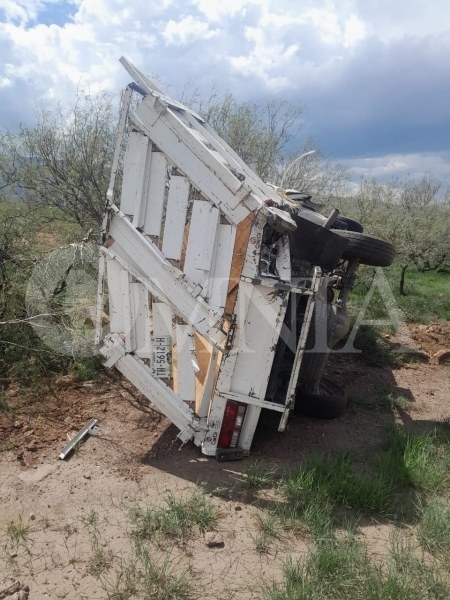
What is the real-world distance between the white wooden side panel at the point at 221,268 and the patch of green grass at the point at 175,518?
3.89 ft

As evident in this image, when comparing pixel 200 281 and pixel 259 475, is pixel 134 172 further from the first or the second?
pixel 259 475

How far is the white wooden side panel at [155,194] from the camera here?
3.48 metres

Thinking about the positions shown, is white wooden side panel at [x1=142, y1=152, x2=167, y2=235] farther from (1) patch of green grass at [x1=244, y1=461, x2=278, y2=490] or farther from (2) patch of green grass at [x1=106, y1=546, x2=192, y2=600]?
(2) patch of green grass at [x1=106, y1=546, x2=192, y2=600]

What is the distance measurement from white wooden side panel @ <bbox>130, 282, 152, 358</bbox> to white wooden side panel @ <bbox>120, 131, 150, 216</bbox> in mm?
545

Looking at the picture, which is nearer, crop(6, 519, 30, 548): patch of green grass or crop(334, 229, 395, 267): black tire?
crop(6, 519, 30, 548): patch of green grass

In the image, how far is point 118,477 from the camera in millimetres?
3301

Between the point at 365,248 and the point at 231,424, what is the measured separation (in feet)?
6.78

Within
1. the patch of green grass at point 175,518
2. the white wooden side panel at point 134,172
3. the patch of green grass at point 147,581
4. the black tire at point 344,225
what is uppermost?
the white wooden side panel at point 134,172

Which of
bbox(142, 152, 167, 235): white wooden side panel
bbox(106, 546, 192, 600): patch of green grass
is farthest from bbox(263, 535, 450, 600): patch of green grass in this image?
bbox(142, 152, 167, 235): white wooden side panel

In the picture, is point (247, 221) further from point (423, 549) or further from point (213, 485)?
point (423, 549)

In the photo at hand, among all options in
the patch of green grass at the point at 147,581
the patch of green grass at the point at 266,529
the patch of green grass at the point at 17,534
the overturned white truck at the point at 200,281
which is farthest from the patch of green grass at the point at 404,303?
the patch of green grass at the point at 17,534

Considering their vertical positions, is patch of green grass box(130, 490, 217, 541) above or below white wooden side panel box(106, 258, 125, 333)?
below

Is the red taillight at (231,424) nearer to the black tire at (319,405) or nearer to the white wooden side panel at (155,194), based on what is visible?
the black tire at (319,405)

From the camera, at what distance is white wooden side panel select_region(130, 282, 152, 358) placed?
364 cm
